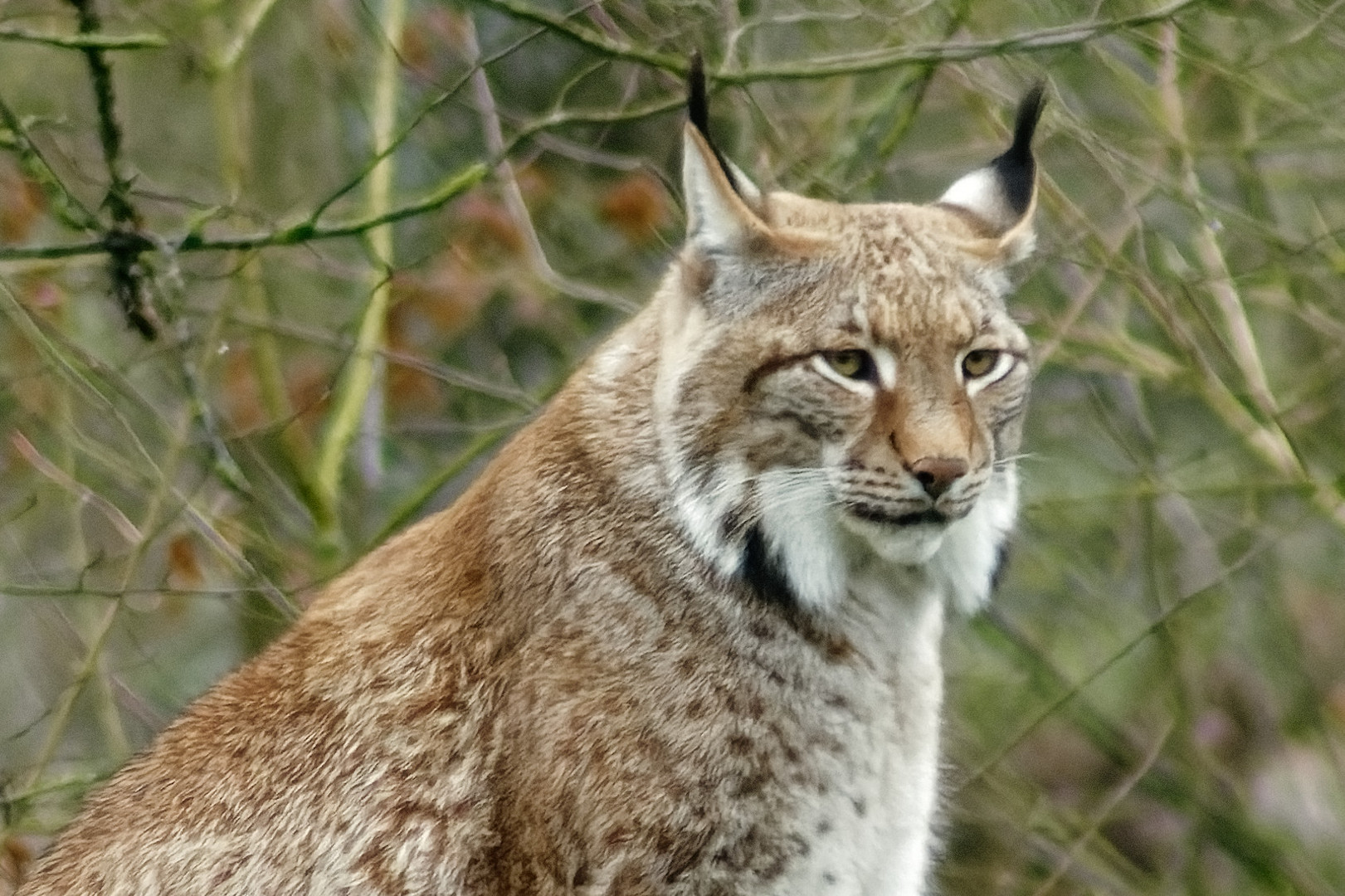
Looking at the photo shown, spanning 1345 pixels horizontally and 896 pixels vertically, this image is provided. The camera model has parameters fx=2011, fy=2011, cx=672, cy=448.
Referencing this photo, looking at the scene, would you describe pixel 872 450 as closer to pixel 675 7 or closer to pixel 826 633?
pixel 826 633

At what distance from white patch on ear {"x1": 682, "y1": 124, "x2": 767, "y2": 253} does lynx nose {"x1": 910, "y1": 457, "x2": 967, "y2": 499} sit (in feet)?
1.87

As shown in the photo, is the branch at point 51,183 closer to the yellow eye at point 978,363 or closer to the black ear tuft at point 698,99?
the black ear tuft at point 698,99

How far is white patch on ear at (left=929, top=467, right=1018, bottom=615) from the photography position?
4.08 meters

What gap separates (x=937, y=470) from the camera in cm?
368

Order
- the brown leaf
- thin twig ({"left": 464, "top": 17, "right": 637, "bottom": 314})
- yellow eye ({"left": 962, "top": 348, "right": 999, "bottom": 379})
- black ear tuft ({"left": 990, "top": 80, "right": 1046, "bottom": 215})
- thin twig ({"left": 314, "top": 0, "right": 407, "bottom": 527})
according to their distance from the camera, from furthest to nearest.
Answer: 1. the brown leaf
2. thin twig ({"left": 314, "top": 0, "right": 407, "bottom": 527})
3. thin twig ({"left": 464, "top": 17, "right": 637, "bottom": 314})
4. black ear tuft ({"left": 990, "top": 80, "right": 1046, "bottom": 215})
5. yellow eye ({"left": 962, "top": 348, "right": 999, "bottom": 379})

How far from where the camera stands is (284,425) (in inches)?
223

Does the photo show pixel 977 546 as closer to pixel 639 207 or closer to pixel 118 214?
pixel 118 214

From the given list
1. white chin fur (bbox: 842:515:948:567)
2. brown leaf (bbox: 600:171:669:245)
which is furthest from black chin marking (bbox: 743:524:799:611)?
brown leaf (bbox: 600:171:669:245)

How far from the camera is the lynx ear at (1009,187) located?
4.29 meters

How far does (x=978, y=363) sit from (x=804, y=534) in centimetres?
48

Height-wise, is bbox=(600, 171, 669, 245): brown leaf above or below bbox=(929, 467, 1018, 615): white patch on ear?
above

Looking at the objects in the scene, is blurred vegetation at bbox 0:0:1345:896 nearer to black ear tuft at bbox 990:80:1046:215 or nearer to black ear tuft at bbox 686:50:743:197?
black ear tuft at bbox 990:80:1046:215

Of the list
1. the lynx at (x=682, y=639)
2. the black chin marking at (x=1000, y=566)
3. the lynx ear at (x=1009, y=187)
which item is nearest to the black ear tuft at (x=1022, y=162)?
the lynx ear at (x=1009, y=187)

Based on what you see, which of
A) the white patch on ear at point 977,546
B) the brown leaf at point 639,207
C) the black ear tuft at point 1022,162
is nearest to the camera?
the white patch on ear at point 977,546
